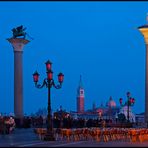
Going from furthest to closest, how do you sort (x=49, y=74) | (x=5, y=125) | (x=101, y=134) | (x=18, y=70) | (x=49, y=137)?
(x=18, y=70)
(x=5, y=125)
(x=101, y=134)
(x=49, y=137)
(x=49, y=74)

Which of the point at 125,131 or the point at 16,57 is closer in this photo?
the point at 125,131

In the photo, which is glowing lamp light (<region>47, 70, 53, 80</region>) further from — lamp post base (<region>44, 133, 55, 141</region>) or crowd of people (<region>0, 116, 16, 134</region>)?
crowd of people (<region>0, 116, 16, 134</region>)

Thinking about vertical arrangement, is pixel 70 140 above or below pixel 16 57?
below

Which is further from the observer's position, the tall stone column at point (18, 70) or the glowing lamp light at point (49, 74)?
the tall stone column at point (18, 70)

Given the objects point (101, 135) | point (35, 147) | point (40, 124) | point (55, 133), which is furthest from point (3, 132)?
point (40, 124)

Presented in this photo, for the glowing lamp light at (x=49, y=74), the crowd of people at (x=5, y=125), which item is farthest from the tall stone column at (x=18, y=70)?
the glowing lamp light at (x=49, y=74)

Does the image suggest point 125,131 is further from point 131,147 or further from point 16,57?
point 16,57

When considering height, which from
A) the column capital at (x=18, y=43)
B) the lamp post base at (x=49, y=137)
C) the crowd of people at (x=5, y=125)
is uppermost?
the column capital at (x=18, y=43)

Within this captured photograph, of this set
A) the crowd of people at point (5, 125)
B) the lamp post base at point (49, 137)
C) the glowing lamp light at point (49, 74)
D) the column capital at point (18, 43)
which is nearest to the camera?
the glowing lamp light at point (49, 74)

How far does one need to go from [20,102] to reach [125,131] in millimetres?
14847

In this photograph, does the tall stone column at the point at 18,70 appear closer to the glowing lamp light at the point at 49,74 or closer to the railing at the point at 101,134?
the railing at the point at 101,134

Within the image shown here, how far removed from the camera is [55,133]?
30.4m

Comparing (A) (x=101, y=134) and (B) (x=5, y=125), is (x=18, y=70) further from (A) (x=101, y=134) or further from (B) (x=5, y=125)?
(A) (x=101, y=134)

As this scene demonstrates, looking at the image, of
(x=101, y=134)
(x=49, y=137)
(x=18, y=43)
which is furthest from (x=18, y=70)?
(x=101, y=134)
